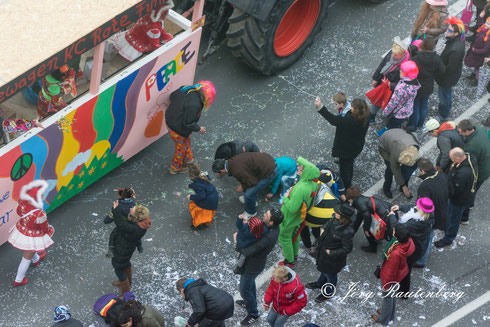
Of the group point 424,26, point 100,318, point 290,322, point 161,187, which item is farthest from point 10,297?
point 424,26

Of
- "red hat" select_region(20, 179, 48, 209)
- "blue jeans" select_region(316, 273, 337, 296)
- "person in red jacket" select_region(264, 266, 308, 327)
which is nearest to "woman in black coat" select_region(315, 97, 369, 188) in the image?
"blue jeans" select_region(316, 273, 337, 296)

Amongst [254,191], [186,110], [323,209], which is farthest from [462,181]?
[186,110]

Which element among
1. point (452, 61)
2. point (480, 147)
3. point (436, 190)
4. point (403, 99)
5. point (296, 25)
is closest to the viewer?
point (436, 190)

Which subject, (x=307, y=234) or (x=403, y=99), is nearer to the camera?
(x=307, y=234)

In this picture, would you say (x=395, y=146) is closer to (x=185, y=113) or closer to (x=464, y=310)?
(x=464, y=310)

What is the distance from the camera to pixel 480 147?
838cm

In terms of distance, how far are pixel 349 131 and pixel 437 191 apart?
125 cm

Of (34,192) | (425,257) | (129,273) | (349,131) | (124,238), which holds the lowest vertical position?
(129,273)

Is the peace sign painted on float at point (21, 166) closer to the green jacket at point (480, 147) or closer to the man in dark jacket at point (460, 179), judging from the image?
the man in dark jacket at point (460, 179)

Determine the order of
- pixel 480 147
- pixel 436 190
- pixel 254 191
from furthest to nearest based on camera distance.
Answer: pixel 254 191, pixel 480 147, pixel 436 190

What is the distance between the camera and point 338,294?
818 centimetres

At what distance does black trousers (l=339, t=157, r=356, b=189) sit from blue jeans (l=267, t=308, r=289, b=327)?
2.22m

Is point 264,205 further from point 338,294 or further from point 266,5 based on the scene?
point 266,5

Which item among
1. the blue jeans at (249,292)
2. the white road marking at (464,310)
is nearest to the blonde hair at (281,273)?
the blue jeans at (249,292)
